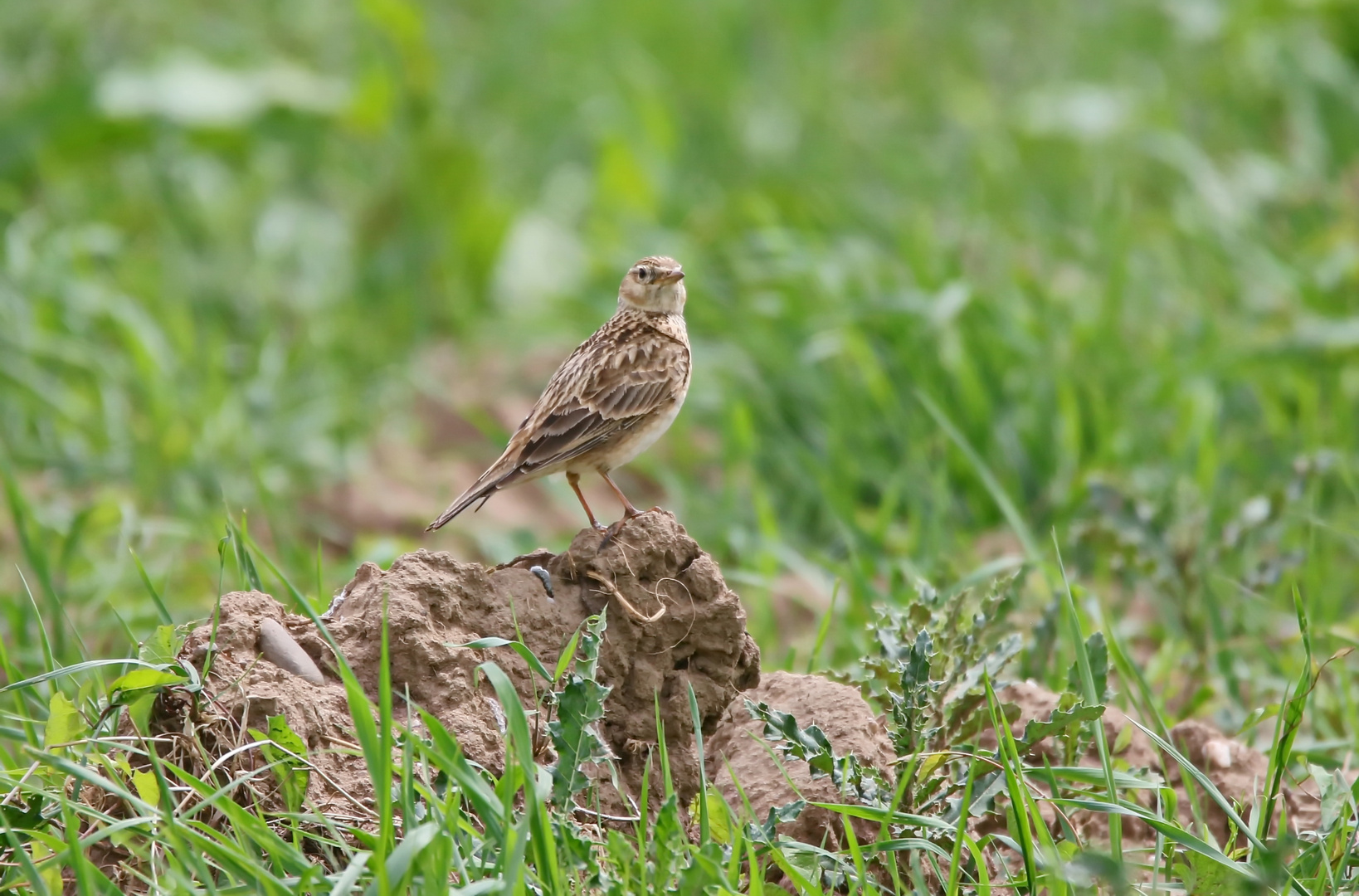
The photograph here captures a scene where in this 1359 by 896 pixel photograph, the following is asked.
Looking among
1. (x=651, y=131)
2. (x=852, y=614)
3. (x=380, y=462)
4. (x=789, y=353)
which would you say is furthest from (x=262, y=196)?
(x=852, y=614)

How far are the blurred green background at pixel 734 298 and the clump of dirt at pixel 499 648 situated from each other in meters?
0.88

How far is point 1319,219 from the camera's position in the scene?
9844 millimetres

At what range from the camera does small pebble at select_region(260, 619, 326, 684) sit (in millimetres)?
3521

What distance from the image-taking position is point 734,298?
9.02 meters

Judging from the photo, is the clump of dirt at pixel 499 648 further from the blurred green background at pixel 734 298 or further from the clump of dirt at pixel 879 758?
the blurred green background at pixel 734 298

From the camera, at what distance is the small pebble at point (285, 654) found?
352 cm

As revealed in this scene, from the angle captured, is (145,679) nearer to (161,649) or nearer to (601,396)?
(161,649)

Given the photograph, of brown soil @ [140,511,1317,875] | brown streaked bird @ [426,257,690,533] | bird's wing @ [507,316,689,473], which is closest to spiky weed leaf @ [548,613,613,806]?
brown soil @ [140,511,1317,875]

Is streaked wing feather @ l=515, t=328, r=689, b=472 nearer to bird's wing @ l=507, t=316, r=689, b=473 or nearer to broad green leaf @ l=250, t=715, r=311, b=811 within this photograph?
bird's wing @ l=507, t=316, r=689, b=473

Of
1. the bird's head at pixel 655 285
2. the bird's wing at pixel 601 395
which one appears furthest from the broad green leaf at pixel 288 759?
the bird's head at pixel 655 285

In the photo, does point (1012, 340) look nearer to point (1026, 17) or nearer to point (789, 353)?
point (789, 353)

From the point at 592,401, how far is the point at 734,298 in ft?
15.3

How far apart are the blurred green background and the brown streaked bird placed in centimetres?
81

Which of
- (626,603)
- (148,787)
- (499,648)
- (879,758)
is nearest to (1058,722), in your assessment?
(879,758)
